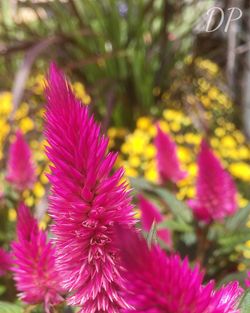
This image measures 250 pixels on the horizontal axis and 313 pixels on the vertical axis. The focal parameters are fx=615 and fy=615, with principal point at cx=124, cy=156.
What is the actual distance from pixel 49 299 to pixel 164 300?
32cm

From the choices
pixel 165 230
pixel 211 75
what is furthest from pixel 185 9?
pixel 165 230

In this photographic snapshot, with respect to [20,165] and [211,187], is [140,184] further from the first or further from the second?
[211,187]

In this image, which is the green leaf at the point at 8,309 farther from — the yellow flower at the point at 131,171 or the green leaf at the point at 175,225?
the yellow flower at the point at 131,171

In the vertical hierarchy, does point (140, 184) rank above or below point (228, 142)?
below

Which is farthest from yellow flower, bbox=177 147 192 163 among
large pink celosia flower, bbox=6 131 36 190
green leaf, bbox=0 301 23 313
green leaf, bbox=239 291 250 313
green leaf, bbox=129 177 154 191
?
green leaf, bbox=239 291 250 313

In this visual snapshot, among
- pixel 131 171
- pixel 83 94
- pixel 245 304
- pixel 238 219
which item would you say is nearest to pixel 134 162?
pixel 131 171

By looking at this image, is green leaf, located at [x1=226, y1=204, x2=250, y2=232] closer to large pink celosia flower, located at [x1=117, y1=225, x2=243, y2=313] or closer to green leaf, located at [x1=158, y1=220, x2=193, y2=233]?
green leaf, located at [x1=158, y1=220, x2=193, y2=233]

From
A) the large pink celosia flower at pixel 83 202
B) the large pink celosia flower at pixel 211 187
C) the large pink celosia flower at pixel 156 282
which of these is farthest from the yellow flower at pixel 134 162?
the large pink celosia flower at pixel 156 282

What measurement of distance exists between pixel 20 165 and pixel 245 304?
2.59ft

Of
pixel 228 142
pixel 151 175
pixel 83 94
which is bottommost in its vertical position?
pixel 151 175

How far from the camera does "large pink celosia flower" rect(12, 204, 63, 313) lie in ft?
2.00

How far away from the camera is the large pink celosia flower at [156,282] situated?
34cm

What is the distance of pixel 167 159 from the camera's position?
134cm

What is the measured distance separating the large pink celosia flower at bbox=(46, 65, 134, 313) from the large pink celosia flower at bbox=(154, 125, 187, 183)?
0.80m
